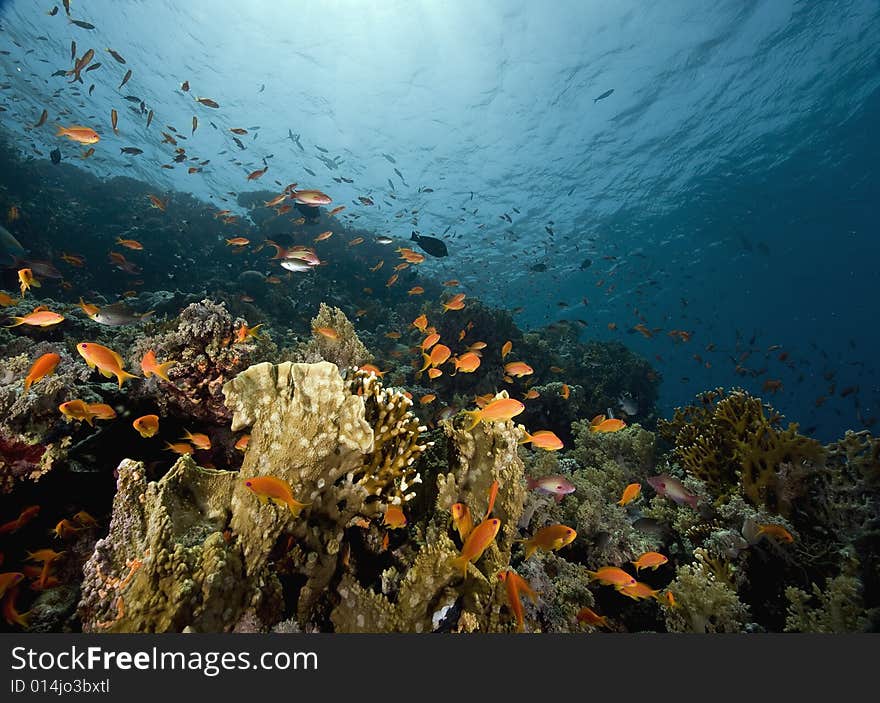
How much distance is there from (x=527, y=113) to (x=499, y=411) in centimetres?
2888

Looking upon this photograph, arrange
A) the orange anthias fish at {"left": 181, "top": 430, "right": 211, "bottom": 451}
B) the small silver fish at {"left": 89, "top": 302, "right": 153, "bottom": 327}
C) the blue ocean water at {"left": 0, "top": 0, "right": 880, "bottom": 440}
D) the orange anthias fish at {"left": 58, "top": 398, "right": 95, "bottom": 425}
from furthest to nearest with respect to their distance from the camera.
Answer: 1. the blue ocean water at {"left": 0, "top": 0, "right": 880, "bottom": 440}
2. the small silver fish at {"left": 89, "top": 302, "right": 153, "bottom": 327}
3. the orange anthias fish at {"left": 181, "top": 430, "right": 211, "bottom": 451}
4. the orange anthias fish at {"left": 58, "top": 398, "right": 95, "bottom": 425}

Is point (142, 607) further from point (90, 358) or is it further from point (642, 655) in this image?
point (642, 655)

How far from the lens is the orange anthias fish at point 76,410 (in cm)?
293

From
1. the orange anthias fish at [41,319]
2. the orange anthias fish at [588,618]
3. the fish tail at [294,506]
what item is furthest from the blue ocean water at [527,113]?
the orange anthias fish at [41,319]

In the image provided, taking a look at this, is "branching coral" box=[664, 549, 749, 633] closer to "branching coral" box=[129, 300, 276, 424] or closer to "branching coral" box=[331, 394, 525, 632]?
"branching coral" box=[331, 394, 525, 632]

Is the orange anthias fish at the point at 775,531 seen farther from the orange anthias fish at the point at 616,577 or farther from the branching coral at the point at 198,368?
the branching coral at the point at 198,368

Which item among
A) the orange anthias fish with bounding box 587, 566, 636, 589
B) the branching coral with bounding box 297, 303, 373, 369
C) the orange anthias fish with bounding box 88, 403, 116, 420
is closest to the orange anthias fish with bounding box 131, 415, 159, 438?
the orange anthias fish with bounding box 88, 403, 116, 420

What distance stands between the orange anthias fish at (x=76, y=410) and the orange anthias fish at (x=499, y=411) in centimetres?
326

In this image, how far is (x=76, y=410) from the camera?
9.76ft

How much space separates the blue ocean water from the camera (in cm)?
2047

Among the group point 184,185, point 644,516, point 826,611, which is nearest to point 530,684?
point 826,611

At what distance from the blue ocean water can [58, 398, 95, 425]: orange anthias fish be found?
545 inches

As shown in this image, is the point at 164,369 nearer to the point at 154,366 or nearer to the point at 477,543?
the point at 154,366

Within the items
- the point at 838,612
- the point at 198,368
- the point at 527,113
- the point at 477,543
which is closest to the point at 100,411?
the point at 198,368
